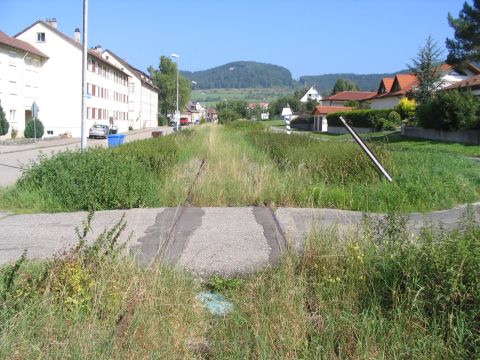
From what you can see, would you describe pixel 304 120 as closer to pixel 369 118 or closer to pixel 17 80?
pixel 369 118

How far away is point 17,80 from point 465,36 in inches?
1395

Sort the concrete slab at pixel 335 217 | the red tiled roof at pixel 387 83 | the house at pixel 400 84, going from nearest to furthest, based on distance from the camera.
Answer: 1. the concrete slab at pixel 335 217
2. the house at pixel 400 84
3. the red tiled roof at pixel 387 83

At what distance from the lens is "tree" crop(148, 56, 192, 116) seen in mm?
118750

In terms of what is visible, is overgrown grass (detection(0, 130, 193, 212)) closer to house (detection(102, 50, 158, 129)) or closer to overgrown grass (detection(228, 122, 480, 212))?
overgrown grass (detection(228, 122, 480, 212))

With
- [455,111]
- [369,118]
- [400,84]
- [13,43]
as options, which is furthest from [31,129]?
[400,84]

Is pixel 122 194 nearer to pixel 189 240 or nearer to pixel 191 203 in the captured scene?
pixel 191 203

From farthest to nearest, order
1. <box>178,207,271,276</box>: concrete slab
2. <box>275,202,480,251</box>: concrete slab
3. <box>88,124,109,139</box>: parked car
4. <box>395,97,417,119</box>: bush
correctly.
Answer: <box>88,124,109,139</box>: parked car → <box>395,97,417,119</box>: bush → <box>275,202,480,251</box>: concrete slab → <box>178,207,271,276</box>: concrete slab

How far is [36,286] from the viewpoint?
14.3 feet

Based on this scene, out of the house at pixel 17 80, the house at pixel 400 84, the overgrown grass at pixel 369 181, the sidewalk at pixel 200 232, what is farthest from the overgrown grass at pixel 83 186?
the house at pixel 400 84

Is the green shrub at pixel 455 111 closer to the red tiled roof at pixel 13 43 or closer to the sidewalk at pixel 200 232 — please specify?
the sidewalk at pixel 200 232

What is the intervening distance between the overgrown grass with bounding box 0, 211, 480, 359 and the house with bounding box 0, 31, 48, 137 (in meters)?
42.3

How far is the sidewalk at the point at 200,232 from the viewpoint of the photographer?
6.03 metres

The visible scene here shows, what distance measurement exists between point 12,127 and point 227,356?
1776 inches

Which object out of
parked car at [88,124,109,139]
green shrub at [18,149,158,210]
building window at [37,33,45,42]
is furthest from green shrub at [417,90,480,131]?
building window at [37,33,45,42]
